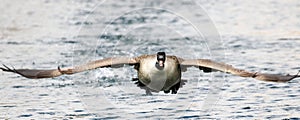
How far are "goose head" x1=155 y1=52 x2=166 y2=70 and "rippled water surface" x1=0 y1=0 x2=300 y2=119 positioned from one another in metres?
0.97

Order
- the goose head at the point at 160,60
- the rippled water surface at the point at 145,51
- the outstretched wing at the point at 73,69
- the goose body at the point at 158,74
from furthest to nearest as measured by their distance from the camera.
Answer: the rippled water surface at the point at 145,51
the goose body at the point at 158,74
the outstretched wing at the point at 73,69
the goose head at the point at 160,60

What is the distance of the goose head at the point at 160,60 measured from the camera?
48.0 feet

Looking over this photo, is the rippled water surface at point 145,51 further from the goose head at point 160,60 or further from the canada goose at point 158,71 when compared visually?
the goose head at point 160,60

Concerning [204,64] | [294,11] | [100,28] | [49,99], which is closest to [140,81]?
[204,64]

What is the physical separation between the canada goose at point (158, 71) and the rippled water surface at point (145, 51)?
0.64 m

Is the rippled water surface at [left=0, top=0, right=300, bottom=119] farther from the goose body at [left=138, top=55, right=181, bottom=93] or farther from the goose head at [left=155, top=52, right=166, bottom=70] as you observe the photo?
the goose head at [left=155, top=52, right=166, bottom=70]

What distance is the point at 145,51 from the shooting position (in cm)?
2200

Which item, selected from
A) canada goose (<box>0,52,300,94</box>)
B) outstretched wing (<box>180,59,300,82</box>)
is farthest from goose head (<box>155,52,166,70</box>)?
outstretched wing (<box>180,59,300,82</box>)

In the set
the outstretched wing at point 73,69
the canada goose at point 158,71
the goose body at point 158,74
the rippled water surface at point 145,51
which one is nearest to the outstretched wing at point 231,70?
the canada goose at point 158,71

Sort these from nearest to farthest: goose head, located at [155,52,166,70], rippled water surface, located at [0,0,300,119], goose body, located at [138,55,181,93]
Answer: goose head, located at [155,52,166,70], goose body, located at [138,55,181,93], rippled water surface, located at [0,0,300,119]

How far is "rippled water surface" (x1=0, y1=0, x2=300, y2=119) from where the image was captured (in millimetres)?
16031

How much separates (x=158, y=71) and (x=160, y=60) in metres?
0.25

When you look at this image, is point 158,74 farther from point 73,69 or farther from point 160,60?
point 73,69

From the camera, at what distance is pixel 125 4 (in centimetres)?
2978
